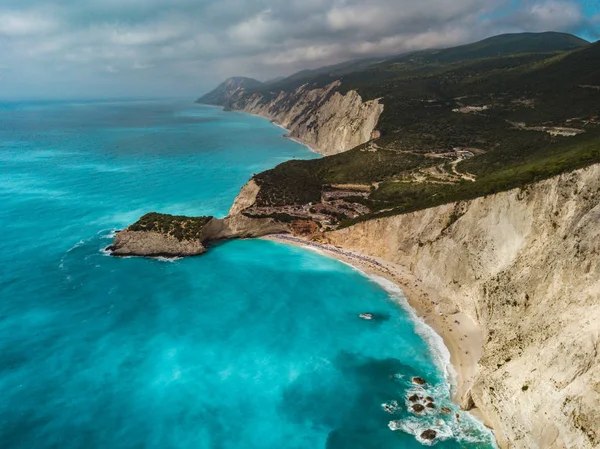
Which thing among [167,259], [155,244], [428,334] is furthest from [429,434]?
[155,244]

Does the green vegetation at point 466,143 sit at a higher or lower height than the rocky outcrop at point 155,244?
higher

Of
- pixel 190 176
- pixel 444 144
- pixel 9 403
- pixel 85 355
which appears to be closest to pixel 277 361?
pixel 85 355

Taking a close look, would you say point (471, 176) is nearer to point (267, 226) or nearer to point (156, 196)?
point (267, 226)

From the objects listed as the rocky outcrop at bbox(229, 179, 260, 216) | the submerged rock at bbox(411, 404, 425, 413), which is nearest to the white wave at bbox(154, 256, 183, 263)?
the rocky outcrop at bbox(229, 179, 260, 216)

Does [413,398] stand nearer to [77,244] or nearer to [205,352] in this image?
[205,352]

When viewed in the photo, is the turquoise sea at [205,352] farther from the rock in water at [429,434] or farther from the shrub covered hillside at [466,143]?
the shrub covered hillside at [466,143]

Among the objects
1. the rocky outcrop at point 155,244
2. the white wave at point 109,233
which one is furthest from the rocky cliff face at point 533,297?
the white wave at point 109,233
